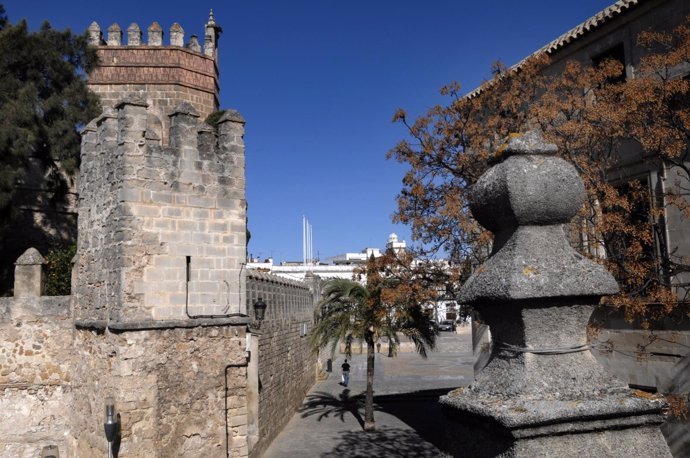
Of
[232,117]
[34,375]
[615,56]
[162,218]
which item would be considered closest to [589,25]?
[615,56]

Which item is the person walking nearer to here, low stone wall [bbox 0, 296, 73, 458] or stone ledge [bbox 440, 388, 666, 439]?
low stone wall [bbox 0, 296, 73, 458]

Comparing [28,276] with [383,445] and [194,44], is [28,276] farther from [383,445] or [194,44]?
[194,44]

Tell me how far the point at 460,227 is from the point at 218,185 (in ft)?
19.6

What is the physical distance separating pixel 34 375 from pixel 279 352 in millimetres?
7748

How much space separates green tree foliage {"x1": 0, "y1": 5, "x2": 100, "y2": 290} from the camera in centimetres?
1448

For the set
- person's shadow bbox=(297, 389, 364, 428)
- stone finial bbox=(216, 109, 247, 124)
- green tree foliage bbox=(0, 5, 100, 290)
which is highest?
green tree foliage bbox=(0, 5, 100, 290)

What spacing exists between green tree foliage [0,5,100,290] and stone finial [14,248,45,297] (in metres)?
3.66

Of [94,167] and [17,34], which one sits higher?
[17,34]

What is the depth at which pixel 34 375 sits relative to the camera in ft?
36.3

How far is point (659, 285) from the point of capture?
920cm

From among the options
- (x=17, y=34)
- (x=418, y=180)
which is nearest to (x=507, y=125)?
(x=418, y=180)

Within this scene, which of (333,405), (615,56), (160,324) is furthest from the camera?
(333,405)

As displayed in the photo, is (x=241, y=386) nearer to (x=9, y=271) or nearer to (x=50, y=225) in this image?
(x=9, y=271)

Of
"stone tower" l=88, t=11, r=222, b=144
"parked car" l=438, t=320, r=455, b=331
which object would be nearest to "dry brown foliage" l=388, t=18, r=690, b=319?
"stone tower" l=88, t=11, r=222, b=144
